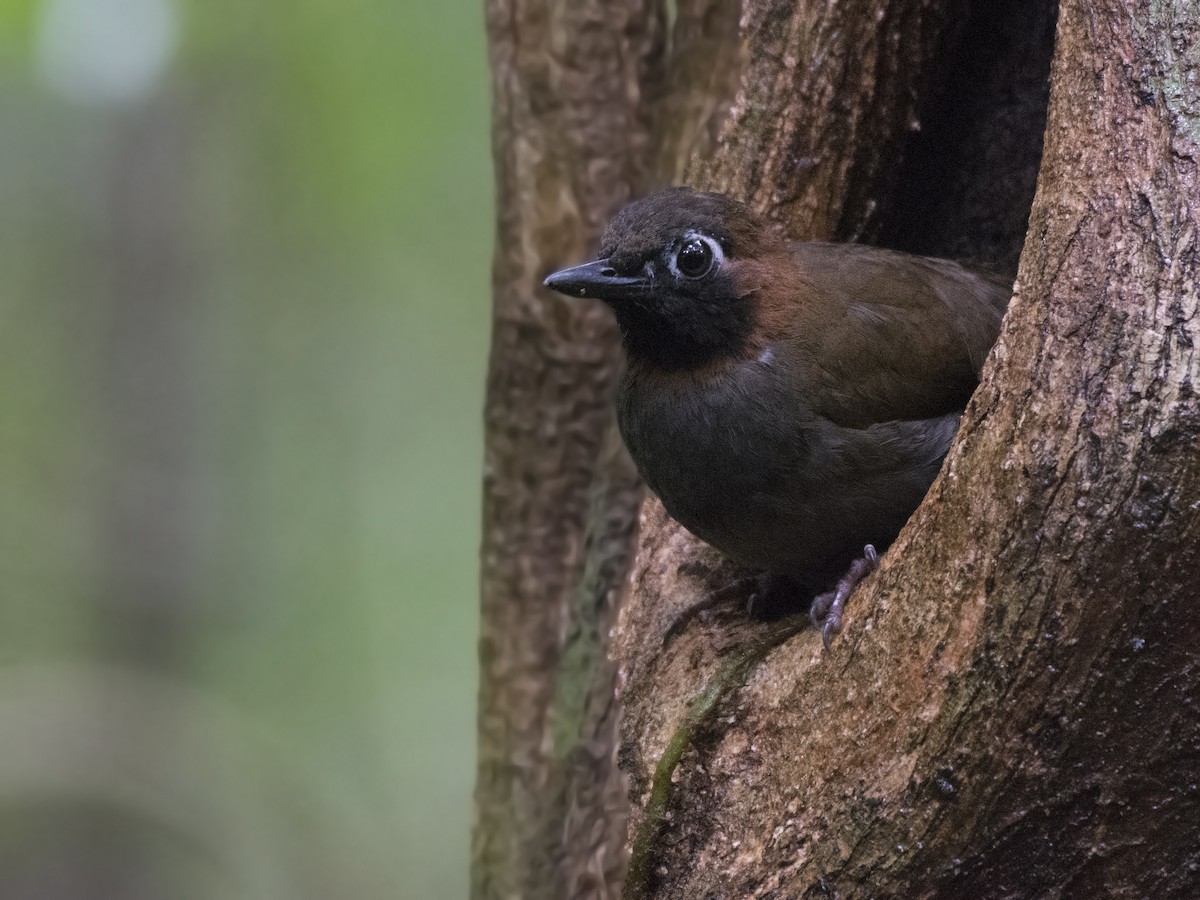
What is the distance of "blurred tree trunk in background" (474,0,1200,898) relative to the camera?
2355 mm

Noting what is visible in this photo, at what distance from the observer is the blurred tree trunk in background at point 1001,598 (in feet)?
7.73

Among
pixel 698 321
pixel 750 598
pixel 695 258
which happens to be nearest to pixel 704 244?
pixel 695 258

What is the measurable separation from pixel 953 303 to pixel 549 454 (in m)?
1.80

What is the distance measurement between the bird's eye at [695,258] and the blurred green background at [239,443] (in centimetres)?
525

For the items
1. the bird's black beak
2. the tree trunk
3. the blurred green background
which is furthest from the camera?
the blurred green background

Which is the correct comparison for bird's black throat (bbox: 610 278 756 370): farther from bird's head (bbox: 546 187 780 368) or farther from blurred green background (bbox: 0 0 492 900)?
blurred green background (bbox: 0 0 492 900)

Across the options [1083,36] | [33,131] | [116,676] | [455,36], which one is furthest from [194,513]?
[1083,36]

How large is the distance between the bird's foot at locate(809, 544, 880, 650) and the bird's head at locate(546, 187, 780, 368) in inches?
27.1

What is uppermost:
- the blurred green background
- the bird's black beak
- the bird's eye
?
the bird's eye

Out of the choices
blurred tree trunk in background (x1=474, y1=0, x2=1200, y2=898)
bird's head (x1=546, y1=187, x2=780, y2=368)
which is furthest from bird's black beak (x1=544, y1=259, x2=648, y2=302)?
blurred tree trunk in background (x1=474, y1=0, x2=1200, y2=898)

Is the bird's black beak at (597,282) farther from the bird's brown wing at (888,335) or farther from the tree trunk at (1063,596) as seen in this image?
the tree trunk at (1063,596)

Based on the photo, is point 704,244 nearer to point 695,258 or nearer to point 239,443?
point 695,258

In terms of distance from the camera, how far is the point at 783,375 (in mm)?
3387

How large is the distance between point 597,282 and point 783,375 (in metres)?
0.57
